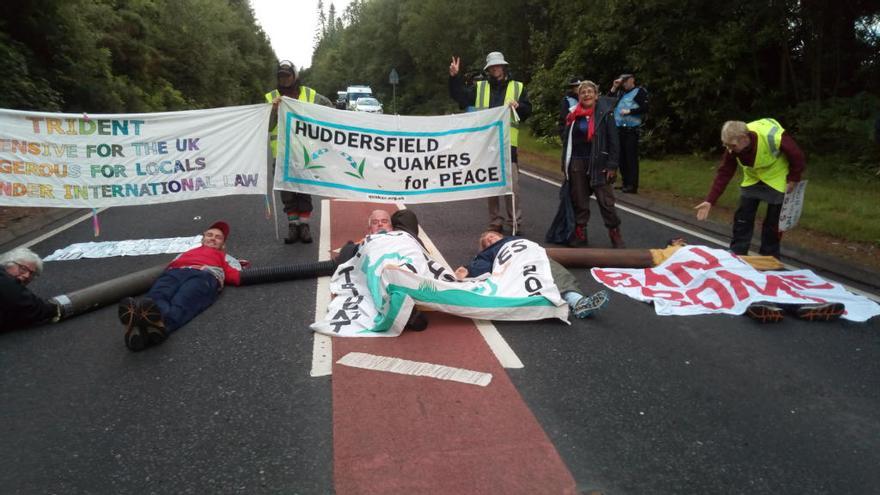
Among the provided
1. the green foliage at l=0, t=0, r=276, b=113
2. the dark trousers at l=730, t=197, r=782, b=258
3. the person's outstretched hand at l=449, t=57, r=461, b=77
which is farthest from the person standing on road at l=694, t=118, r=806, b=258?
the green foliage at l=0, t=0, r=276, b=113

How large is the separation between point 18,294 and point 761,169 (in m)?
6.79

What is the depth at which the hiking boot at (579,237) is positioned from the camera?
7.77 meters

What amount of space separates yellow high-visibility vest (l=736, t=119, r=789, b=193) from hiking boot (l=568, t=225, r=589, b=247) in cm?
204

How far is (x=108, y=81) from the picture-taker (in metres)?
20.3

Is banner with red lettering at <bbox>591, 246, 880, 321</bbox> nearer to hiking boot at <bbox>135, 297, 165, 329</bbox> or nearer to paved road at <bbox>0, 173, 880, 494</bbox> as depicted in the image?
paved road at <bbox>0, 173, 880, 494</bbox>

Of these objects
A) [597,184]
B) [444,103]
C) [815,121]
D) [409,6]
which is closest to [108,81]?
[597,184]

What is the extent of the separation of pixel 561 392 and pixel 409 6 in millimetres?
57592

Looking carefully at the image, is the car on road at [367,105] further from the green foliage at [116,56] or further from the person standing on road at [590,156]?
the person standing on road at [590,156]

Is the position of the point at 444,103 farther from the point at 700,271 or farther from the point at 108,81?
the point at 700,271

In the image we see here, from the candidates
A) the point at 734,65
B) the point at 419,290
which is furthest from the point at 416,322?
the point at 734,65

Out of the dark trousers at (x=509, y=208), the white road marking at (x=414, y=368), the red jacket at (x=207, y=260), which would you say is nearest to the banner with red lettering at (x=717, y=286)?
the white road marking at (x=414, y=368)

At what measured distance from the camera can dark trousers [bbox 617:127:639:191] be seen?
11.7 meters

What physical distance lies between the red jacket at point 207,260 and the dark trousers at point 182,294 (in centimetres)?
15

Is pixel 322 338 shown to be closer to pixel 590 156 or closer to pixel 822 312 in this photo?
pixel 822 312
